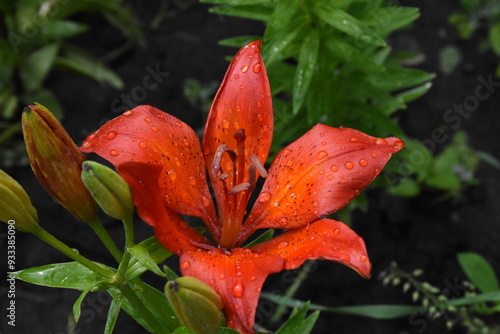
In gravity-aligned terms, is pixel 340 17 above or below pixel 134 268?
above

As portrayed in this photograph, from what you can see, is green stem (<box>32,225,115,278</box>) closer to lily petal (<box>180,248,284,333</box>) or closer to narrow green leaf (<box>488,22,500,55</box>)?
lily petal (<box>180,248,284,333</box>)

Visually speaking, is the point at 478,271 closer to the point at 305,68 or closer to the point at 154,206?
the point at 305,68

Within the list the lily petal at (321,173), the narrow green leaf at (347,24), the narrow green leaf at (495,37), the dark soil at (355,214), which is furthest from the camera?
the narrow green leaf at (495,37)

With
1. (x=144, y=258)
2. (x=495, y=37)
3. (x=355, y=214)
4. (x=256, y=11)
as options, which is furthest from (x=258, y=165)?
(x=495, y=37)

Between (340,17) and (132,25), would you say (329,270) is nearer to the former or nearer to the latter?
(340,17)

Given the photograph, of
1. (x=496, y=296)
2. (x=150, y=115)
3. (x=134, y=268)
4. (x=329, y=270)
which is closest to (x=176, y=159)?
(x=150, y=115)

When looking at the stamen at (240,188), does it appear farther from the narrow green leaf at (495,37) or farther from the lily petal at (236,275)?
the narrow green leaf at (495,37)

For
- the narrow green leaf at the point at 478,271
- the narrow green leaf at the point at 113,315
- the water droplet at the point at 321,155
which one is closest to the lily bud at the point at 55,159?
the narrow green leaf at the point at 113,315
